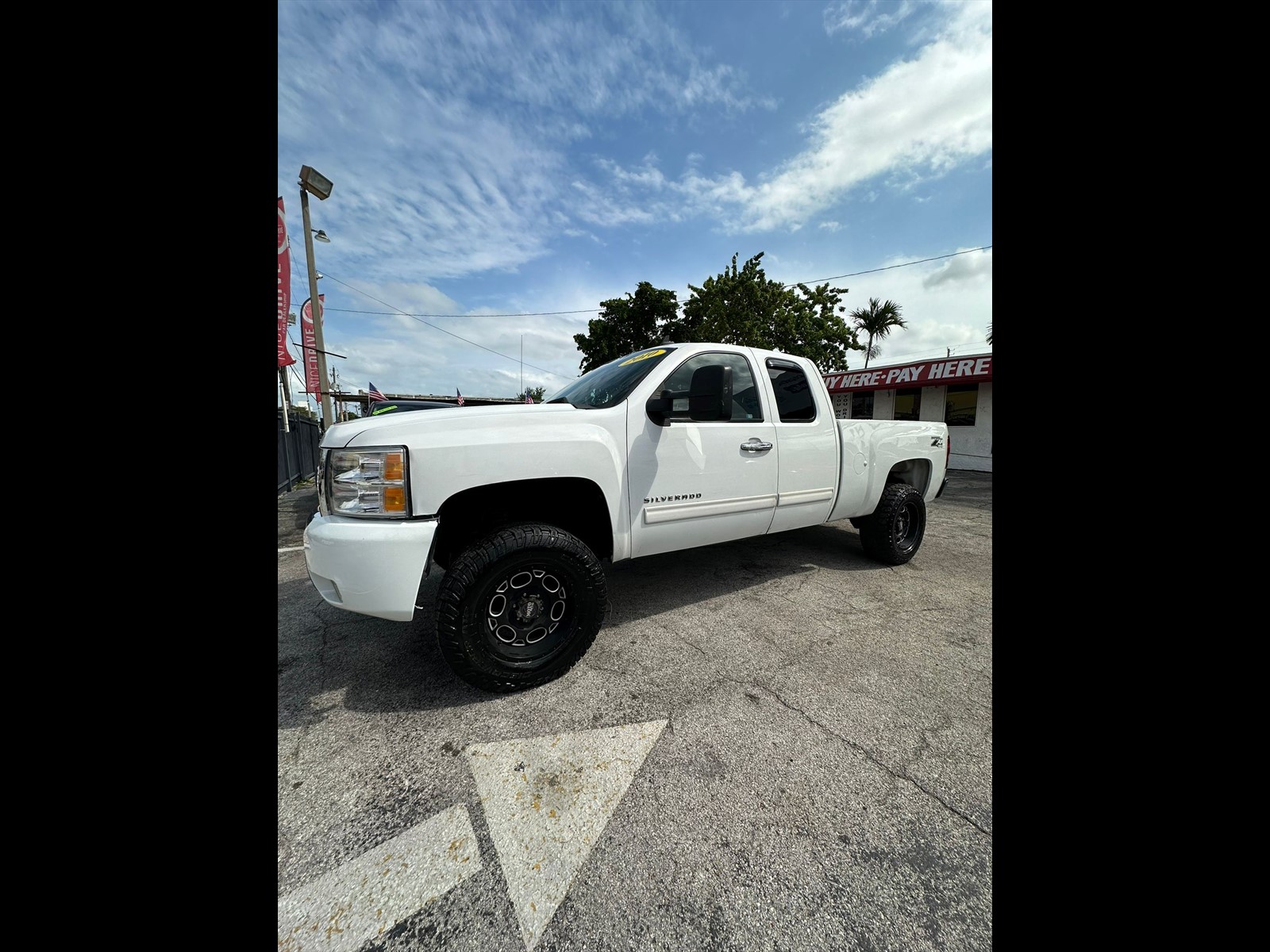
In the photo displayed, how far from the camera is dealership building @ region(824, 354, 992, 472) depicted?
12984mm

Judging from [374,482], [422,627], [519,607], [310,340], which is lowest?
[422,627]

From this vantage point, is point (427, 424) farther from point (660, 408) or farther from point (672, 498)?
point (672, 498)

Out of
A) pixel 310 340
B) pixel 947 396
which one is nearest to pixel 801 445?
pixel 947 396

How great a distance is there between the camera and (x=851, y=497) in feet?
11.8

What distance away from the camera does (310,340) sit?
1341 centimetres

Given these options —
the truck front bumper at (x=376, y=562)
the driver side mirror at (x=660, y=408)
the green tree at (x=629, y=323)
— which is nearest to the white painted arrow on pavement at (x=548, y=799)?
→ the truck front bumper at (x=376, y=562)

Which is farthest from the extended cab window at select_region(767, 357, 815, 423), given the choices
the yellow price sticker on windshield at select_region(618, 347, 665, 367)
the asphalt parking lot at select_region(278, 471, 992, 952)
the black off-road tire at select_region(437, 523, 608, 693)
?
the black off-road tire at select_region(437, 523, 608, 693)

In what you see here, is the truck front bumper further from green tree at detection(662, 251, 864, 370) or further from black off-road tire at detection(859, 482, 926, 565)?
green tree at detection(662, 251, 864, 370)

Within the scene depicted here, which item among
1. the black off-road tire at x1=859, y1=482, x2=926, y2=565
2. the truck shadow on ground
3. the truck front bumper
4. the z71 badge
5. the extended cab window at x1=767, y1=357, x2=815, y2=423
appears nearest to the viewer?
the truck front bumper

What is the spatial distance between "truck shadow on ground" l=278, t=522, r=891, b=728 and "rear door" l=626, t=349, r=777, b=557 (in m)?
0.70

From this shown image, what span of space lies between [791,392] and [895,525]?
1744 mm
